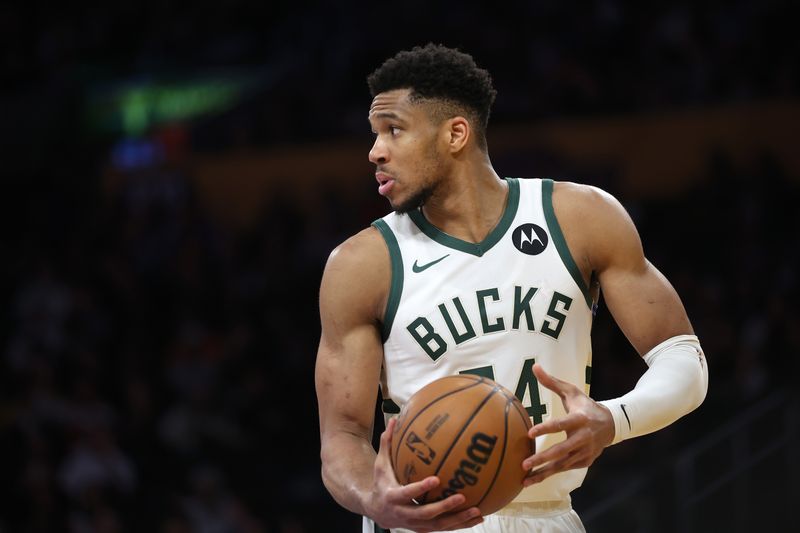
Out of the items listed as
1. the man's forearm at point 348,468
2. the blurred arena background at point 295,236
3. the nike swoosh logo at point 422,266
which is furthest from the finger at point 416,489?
the blurred arena background at point 295,236

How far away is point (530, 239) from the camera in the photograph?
3.95 m

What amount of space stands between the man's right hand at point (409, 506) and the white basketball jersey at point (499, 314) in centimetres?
57

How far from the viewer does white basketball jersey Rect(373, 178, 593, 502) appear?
382cm

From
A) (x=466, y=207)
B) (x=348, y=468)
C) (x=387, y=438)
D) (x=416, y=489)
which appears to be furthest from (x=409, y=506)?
(x=466, y=207)

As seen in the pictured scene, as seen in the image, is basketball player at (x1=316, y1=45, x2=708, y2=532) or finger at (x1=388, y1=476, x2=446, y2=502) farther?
basketball player at (x1=316, y1=45, x2=708, y2=532)

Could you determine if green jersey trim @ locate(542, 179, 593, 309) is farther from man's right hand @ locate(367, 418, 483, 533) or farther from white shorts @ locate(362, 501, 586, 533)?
man's right hand @ locate(367, 418, 483, 533)

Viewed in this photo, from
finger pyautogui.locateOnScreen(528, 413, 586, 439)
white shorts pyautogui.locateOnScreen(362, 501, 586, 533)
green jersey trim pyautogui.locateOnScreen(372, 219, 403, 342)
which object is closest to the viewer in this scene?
finger pyautogui.locateOnScreen(528, 413, 586, 439)

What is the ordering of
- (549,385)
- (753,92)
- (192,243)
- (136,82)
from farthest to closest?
(136,82), (192,243), (753,92), (549,385)

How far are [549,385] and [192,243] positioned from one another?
8.59m

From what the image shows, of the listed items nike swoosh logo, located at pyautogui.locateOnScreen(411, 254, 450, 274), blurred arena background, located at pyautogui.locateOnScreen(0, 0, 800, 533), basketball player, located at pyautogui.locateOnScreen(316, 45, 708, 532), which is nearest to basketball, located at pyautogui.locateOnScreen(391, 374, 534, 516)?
basketball player, located at pyautogui.locateOnScreen(316, 45, 708, 532)

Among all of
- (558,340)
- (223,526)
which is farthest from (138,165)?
(558,340)

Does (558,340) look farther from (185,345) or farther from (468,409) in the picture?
(185,345)

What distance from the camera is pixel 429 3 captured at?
1224cm

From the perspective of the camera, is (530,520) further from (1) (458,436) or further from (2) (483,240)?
A: (2) (483,240)
